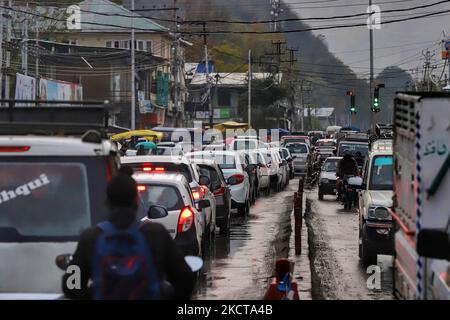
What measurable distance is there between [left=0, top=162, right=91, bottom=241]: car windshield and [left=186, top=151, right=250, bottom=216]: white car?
17.9m

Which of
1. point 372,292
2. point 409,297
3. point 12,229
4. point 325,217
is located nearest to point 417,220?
point 409,297

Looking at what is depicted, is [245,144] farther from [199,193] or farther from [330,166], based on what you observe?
[199,193]

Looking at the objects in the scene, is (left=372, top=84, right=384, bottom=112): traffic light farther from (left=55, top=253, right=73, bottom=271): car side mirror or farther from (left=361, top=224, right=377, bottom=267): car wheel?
(left=55, top=253, right=73, bottom=271): car side mirror

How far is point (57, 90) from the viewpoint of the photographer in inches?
2496

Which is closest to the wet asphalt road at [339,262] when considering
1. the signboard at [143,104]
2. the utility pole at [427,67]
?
the signboard at [143,104]

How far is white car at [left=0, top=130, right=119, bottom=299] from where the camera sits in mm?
8367

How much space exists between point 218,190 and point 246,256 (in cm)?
387

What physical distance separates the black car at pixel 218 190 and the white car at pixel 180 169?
2439 mm

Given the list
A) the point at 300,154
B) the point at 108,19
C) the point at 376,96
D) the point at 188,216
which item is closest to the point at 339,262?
the point at 188,216

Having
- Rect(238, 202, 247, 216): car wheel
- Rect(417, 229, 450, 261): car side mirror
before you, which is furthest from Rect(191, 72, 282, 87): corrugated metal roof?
Rect(417, 229, 450, 261): car side mirror

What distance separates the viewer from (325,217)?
29078mm
